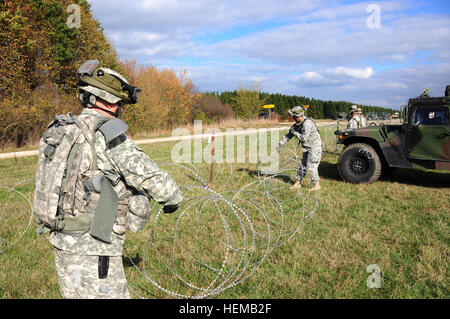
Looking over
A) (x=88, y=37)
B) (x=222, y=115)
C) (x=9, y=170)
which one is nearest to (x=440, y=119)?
(x=9, y=170)

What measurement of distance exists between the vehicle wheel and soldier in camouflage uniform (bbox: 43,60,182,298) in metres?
6.54

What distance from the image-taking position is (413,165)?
726 centimetres

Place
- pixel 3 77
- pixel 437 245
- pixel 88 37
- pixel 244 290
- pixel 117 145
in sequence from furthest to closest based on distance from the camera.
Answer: pixel 88 37
pixel 3 77
pixel 437 245
pixel 244 290
pixel 117 145

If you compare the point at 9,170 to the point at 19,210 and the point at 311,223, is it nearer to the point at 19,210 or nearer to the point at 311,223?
the point at 19,210

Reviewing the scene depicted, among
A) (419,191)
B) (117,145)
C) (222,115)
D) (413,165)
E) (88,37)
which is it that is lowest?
(419,191)

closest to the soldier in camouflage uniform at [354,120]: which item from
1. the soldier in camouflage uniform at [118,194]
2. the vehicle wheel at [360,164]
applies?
the vehicle wheel at [360,164]

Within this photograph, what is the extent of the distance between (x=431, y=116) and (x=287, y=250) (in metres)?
4.94

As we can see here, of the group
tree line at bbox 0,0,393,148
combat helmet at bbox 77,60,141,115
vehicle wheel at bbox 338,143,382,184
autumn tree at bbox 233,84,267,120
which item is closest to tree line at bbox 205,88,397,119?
autumn tree at bbox 233,84,267,120

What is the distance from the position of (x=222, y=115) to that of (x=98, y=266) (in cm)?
4843

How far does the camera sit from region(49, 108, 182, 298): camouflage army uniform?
89.9 inches

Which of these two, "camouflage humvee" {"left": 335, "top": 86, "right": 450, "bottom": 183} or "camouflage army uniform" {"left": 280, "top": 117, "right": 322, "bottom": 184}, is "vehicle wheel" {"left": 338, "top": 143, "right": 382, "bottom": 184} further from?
"camouflage army uniform" {"left": 280, "top": 117, "right": 322, "bottom": 184}

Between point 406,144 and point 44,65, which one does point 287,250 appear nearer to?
point 406,144

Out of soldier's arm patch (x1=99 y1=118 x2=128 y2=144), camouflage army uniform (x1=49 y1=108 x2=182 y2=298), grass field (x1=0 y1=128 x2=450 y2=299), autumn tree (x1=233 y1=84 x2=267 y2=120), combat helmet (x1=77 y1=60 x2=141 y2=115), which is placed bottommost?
grass field (x1=0 y1=128 x2=450 y2=299)

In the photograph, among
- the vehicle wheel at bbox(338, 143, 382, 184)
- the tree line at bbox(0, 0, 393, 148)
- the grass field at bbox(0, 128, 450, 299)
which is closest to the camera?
the grass field at bbox(0, 128, 450, 299)
